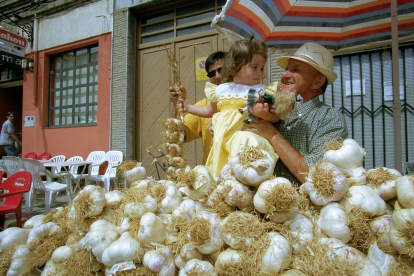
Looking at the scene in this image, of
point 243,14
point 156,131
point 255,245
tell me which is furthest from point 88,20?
point 255,245

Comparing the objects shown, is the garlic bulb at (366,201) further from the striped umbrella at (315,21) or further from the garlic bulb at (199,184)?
the striped umbrella at (315,21)

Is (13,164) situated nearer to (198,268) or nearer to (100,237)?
(100,237)

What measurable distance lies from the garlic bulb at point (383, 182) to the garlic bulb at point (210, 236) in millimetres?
723

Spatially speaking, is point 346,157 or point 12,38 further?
point 12,38

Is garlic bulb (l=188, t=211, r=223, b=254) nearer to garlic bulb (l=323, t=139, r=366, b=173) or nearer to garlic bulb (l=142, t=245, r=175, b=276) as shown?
garlic bulb (l=142, t=245, r=175, b=276)

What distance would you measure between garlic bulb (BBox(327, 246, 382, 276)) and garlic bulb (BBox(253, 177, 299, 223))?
19 centimetres

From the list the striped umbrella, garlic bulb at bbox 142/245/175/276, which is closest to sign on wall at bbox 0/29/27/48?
the striped umbrella

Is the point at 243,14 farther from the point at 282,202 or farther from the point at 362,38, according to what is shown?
the point at 282,202

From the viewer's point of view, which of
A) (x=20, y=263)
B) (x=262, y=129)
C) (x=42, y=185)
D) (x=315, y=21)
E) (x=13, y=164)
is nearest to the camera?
(x=20, y=263)

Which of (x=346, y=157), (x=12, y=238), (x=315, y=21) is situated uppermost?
(x=315, y=21)

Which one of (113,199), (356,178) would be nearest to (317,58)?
Result: (356,178)

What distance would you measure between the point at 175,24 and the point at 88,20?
2460 millimetres

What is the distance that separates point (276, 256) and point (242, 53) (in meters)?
1.26

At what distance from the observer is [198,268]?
39.1 inches
